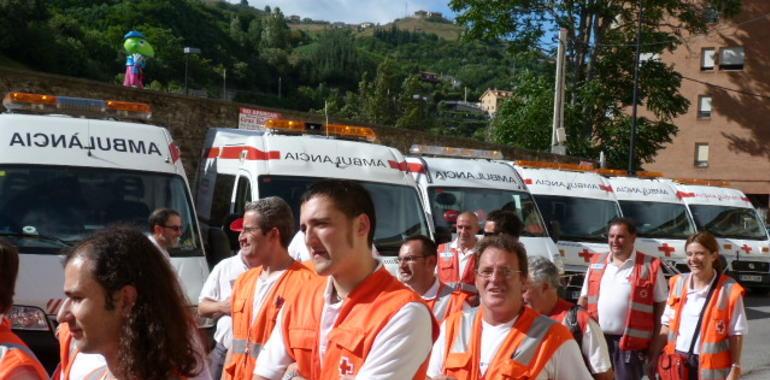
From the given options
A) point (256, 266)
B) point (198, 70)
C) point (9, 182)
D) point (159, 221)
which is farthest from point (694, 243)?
point (198, 70)

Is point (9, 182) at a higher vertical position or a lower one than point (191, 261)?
higher

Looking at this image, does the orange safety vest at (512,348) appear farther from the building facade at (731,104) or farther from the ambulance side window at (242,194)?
the building facade at (731,104)

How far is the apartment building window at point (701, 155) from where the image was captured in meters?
53.0

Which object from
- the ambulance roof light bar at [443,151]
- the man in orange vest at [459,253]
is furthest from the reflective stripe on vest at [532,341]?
the ambulance roof light bar at [443,151]

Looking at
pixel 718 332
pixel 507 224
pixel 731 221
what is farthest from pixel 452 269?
pixel 731 221

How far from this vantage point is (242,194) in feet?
33.7

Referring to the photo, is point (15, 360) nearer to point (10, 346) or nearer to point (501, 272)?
point (10, 346)

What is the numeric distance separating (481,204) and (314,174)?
3494mm

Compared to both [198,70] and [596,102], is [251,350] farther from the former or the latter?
[198,70]

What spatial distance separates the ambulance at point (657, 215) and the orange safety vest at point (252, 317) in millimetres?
13949

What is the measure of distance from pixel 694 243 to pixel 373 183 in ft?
14.5

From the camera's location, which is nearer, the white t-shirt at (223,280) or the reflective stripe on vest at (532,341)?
the reflective stripe on vest at (532,341)

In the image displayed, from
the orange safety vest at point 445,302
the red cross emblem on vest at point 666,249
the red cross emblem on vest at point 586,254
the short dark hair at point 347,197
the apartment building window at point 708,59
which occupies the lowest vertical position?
the red cross emblem on vest at point 666,249

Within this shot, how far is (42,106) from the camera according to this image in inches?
375
